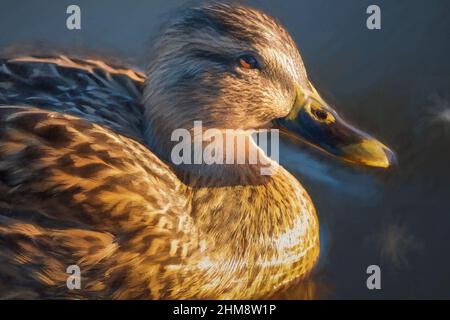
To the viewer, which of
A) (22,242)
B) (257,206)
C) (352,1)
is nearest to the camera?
(22,242)

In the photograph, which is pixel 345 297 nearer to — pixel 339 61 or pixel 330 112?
pixel 330 112

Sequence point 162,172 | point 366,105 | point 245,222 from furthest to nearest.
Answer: point 366,105 < point 245,222 < point 162,172

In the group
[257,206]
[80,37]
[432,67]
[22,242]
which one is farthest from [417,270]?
[80,37]

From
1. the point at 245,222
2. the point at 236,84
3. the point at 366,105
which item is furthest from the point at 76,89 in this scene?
the point at 366,105

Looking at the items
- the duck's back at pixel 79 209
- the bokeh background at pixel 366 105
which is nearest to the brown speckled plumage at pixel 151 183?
the duck's back at pixel 79 209

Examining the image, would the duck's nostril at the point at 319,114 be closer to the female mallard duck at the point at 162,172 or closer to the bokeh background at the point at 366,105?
the female mallard duck at the point at 162,172

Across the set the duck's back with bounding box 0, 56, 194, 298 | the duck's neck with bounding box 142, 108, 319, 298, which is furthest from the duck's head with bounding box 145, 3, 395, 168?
the duck's back with bounding box 0, 56, 194, 298

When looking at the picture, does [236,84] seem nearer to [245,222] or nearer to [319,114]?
[319,114]

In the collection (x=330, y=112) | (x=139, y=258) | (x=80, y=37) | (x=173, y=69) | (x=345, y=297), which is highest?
(x=80, y=37)
